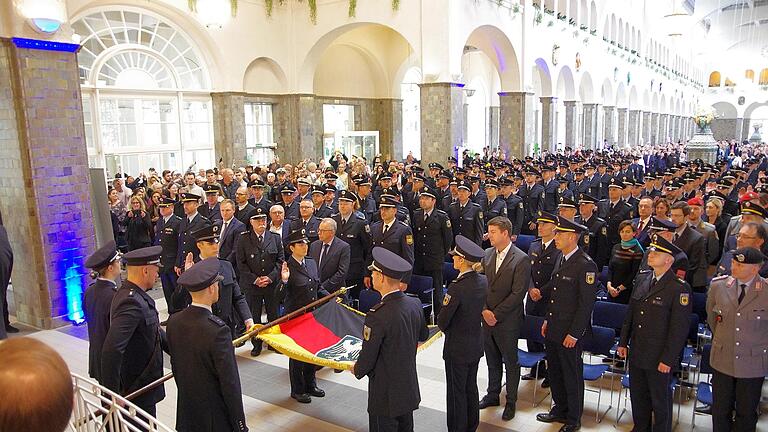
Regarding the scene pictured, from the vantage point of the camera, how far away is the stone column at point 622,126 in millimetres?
38406

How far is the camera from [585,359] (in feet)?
23.6

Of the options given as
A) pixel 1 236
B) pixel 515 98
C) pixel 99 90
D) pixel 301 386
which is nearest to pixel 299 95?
pixel 99 90

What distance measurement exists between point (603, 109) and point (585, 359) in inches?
1222

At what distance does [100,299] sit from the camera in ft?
14.6

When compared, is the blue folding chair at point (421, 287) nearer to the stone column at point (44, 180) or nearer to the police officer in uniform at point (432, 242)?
the police officer in uniform at point (432, 242)

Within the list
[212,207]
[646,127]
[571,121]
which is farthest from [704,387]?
[646,127]

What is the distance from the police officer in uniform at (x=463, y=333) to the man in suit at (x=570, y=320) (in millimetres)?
811

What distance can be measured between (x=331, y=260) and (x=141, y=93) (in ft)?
41.6

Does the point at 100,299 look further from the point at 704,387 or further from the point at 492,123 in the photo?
the point at 492,123

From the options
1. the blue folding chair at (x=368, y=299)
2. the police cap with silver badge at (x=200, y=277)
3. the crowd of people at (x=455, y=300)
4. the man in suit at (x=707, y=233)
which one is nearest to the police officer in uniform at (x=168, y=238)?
the crowd of people at (x=455, y=300)

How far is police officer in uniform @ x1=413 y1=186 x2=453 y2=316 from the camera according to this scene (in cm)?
862

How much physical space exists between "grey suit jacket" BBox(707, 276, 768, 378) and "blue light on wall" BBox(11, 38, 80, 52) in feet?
28.6

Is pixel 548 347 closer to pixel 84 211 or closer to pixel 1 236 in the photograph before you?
pixel 1 236

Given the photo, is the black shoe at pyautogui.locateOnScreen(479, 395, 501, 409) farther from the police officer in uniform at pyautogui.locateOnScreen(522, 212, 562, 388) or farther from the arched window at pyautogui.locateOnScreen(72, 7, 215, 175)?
the arched window at pyautogui.locateOnScreen(72, 7, 215, 175)
